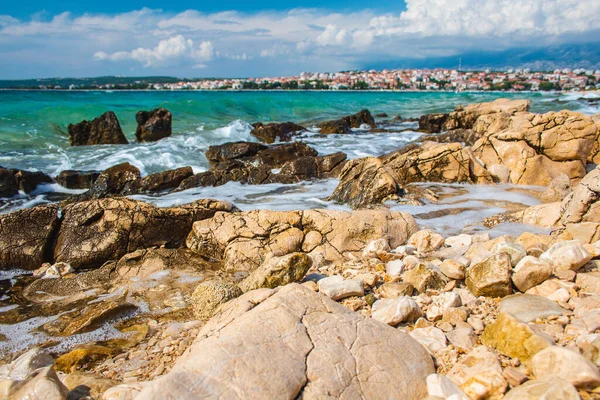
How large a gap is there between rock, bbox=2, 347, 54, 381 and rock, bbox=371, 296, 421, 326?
2.79m

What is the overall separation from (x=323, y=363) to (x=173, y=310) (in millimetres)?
2447

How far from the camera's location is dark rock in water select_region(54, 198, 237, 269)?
597 cm

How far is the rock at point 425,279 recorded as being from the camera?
405 cm

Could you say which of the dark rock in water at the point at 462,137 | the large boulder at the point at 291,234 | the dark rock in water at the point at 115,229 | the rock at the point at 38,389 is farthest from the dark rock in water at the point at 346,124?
the rock at the point at 38,389

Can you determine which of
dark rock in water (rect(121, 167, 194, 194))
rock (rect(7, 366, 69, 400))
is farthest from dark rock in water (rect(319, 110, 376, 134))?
rock (rect(7, 366, 69, 400))

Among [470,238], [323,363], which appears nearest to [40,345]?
[323,363]

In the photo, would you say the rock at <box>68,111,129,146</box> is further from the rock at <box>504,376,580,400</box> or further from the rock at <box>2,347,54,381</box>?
the rock at <box>504,376,580,400</box>

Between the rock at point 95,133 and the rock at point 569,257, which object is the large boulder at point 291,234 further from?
the rock at point 95,133

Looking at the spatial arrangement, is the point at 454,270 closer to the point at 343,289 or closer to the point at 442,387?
the point at 343,289

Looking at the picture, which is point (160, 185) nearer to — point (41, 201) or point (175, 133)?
point (41, 201)

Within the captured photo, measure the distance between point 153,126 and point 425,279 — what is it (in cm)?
1929

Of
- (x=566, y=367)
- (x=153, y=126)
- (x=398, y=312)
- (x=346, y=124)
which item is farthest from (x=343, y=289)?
(x=346, y=124)

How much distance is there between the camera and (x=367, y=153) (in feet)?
53.5

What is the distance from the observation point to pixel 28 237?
6113 mm
